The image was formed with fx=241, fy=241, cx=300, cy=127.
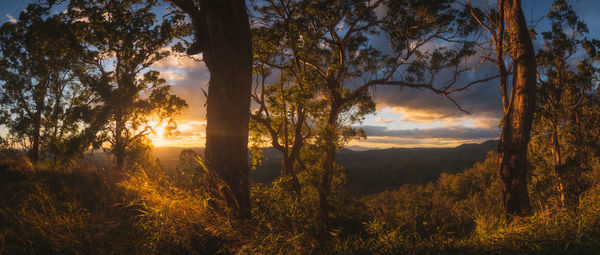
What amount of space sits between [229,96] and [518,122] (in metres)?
8.43

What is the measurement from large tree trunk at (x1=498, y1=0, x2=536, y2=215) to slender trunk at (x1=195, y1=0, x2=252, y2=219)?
7703mm

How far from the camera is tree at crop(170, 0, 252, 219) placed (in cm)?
383

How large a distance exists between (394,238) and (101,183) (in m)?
8.98

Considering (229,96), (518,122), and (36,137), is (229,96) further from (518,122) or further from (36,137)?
(36,137)

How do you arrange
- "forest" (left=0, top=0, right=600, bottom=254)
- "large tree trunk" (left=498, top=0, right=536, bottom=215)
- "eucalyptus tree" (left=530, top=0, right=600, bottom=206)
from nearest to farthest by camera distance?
"forest" (left=0, top=0, right=600, bottom=254), "large tree trunk" (left=498, top=0, right=536, bottom=215), "eucalyptus tree" (left=530, top=0, right=600, bottom=206)

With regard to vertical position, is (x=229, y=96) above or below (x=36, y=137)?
above

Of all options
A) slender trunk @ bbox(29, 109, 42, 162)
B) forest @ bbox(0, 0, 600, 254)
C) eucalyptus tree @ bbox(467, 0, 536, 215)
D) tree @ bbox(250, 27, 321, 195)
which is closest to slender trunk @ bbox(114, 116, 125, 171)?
forest @ bbox(0, 0, 600, 254)

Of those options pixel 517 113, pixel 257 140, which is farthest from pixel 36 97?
pixel 517 113

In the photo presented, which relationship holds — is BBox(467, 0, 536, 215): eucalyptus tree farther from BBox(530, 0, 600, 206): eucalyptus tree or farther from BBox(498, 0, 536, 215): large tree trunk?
BBox(530, 0, 600, 206): eucalyptus tree

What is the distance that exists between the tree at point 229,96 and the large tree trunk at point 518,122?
771cm

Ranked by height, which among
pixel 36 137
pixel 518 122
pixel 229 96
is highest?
pixel 229 96

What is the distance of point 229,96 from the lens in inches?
154

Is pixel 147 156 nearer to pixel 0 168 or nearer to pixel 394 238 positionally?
pixel 0 168

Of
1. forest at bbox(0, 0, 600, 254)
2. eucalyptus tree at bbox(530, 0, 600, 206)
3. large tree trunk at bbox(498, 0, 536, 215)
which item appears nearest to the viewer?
forest at bbox(0, 0, 600, 254)
